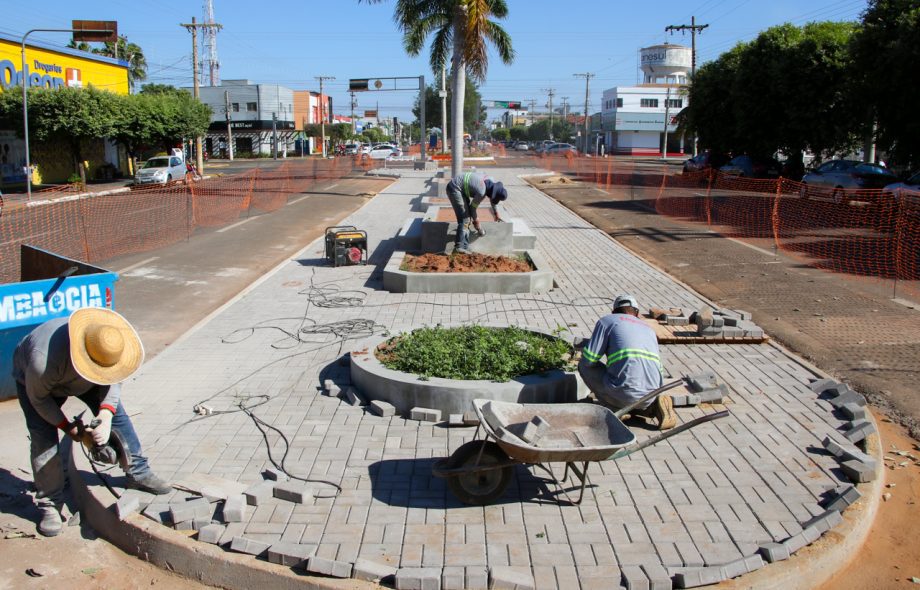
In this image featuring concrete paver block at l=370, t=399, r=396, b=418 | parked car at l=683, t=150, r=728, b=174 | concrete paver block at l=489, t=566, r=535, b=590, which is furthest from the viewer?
parked car at l=683, t=150, r=728, b=174

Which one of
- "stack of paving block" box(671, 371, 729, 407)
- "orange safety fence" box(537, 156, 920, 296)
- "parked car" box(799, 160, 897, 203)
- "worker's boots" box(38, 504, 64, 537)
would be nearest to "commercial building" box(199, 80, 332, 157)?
"orange safety fence" box(537, 156, 920, 296)

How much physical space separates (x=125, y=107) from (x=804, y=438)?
3970 centimetres

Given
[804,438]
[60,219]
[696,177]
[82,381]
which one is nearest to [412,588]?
[82,381]

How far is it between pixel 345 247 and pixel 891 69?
1636 cm

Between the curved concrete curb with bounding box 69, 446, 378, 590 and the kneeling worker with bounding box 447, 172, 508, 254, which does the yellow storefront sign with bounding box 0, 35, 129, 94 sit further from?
the curved concrete curb with bounding box 69, 446, 378, 590

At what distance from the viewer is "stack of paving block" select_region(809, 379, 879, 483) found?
5.61m

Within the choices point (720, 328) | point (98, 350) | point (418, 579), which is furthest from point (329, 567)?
point (720, 328)

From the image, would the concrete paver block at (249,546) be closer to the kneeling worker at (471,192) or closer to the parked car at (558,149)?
the kneeling worker at (471,192)

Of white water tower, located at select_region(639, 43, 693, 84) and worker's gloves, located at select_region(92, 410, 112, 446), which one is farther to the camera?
white water tower, located at select_region(639, 43, 693, 84)

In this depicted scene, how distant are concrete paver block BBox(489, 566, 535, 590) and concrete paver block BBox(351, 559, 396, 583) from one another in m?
0.56

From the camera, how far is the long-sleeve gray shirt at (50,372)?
188 inches

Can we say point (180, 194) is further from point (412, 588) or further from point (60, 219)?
point (412, 588)

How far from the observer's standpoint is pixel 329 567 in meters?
4.42

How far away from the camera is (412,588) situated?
4324mm
